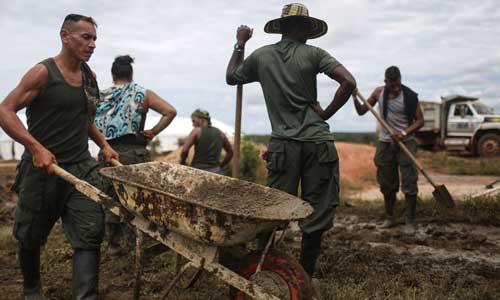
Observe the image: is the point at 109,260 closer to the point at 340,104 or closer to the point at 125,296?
the point at 125,296

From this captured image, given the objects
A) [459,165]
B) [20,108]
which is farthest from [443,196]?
[459,165]

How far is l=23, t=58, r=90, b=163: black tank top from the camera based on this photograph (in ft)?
10.2

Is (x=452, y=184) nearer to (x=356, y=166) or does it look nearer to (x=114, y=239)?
(x=356, y=166)

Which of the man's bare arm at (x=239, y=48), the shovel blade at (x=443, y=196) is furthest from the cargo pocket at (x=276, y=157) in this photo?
the shovel blade at (x=443, y=196)

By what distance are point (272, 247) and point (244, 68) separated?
1.46m

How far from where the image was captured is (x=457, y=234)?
5.67 meters

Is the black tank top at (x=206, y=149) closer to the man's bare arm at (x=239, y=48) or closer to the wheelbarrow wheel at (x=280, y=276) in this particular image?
the man's bare arm at (x=239, y=48)

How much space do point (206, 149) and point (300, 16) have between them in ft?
10.9

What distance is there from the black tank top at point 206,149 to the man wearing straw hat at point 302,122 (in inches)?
119

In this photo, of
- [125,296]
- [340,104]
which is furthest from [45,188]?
[340,104]

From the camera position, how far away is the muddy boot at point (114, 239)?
473 centimetres

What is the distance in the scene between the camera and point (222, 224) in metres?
2.62

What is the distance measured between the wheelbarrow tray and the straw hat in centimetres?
125

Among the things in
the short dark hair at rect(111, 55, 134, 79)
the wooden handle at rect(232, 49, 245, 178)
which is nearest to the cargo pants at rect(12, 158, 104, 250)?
the wooden handle at rect(232, 49, 245, 178)
